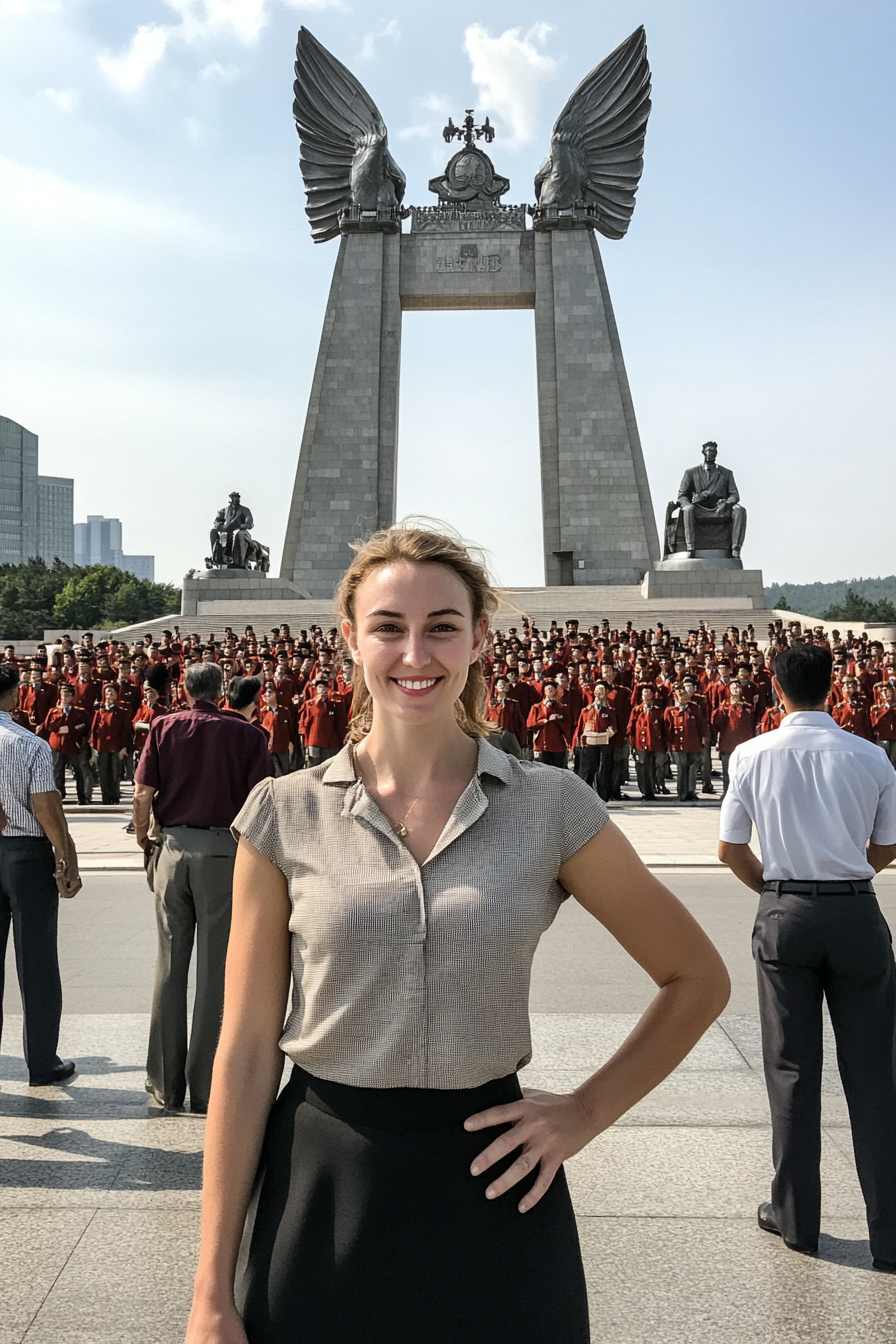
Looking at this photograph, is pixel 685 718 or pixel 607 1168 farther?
pixel 685 718

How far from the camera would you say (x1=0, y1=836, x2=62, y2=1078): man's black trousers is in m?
4.30

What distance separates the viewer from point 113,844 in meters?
10.0

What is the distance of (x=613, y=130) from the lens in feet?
123

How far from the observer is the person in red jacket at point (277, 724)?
1434 cm

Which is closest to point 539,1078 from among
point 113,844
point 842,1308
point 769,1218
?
point 769,1218

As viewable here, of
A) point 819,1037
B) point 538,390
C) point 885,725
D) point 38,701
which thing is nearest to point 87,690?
point 38,701

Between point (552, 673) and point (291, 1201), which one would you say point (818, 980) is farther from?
point (552, 673)

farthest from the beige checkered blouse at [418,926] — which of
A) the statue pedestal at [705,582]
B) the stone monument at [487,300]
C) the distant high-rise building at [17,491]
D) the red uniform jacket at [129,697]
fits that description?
the distant high-rise building at [17,491]

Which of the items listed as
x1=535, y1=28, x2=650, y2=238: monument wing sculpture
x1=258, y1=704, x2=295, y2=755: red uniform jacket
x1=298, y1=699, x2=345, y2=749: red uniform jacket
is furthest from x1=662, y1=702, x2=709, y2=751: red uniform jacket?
x1=535, y1=28, x2=650, y2=238: monument wing sculpture

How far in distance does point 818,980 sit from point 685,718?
35.3ft

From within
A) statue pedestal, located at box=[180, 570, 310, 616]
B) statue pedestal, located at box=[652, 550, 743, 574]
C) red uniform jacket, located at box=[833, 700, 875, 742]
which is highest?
statue pedestal, located at box=[652, 550, 743, 574]

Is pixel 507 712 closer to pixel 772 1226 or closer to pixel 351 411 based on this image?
pixel 772 1226

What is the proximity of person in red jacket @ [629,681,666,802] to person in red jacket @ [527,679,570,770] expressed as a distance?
0.82 meters

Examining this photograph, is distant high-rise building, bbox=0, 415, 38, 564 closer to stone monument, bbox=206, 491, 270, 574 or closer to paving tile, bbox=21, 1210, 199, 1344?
stone monument, bbox=206, 491, 270, 574
